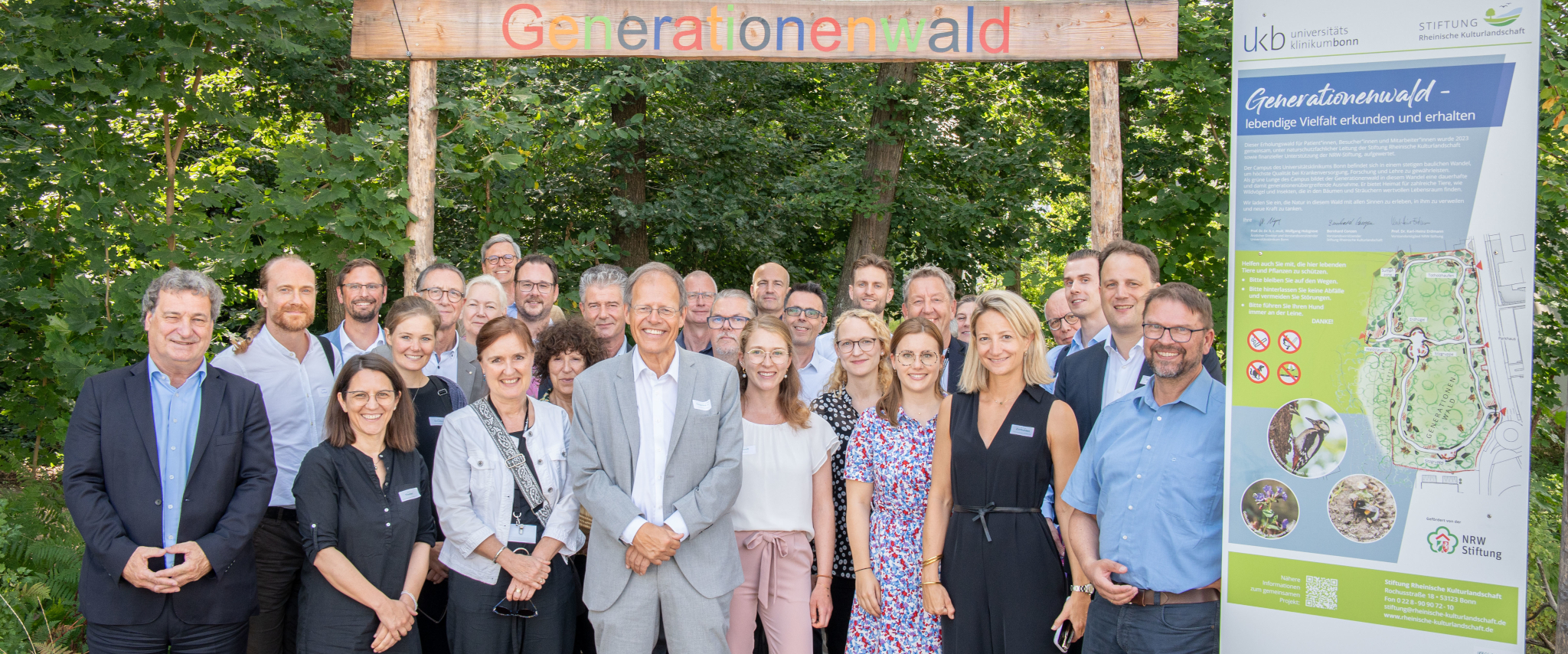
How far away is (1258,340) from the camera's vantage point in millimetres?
2975

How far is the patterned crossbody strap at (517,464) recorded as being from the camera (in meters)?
3.72

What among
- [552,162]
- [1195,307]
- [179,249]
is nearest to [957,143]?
[552,162]

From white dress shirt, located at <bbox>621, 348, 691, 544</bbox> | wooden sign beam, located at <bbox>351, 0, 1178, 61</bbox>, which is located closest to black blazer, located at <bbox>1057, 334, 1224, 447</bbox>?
white dress shirt, located at <bbox>621, 348, 691, 544</bbox>

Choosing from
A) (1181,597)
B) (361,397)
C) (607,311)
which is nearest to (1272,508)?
(1181,597)

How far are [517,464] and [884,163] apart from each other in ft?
26.3

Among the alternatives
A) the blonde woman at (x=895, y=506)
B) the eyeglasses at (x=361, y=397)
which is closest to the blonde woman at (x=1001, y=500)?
the blonde woman at (x=895, y=506)

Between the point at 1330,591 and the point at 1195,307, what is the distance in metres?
0.89

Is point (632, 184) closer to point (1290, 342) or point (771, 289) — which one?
point (771, 289)

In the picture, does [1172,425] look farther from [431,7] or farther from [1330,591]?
[431,7]

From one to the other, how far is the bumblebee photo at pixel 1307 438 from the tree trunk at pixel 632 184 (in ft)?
27.8

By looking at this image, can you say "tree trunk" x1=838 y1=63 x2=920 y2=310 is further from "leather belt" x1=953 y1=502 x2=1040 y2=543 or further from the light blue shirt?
"leather belt" x1=953 y1=502 x2=1040 y2=543

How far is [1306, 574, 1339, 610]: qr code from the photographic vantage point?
2.86 meters

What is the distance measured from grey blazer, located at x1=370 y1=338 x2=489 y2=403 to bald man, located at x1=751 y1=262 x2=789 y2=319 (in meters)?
1.69

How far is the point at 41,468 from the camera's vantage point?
8.22 metres
